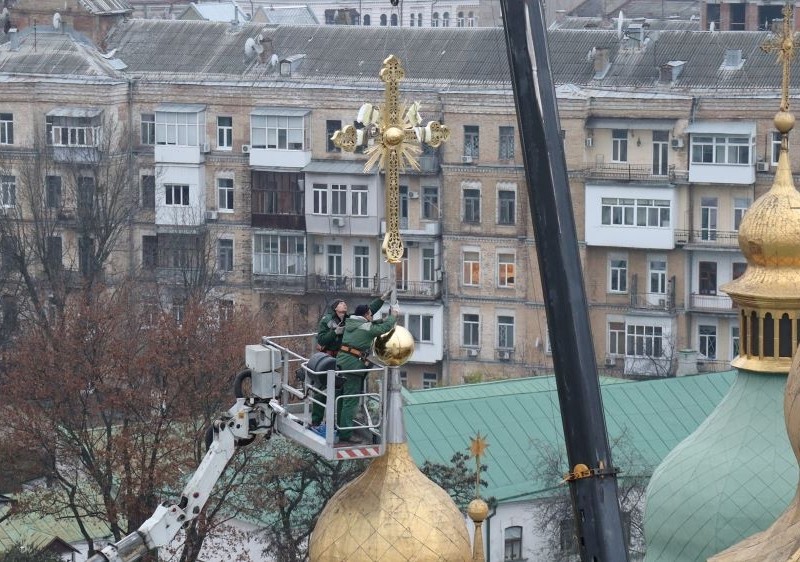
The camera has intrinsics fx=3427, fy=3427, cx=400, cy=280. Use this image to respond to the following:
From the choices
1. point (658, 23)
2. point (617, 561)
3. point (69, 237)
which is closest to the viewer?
point (617, 561)

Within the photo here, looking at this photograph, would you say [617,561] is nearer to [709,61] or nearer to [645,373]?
[645,373]

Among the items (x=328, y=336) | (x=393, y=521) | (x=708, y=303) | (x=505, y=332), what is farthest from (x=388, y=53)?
(x=393, y=521)

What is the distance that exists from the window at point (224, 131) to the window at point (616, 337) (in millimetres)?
16077

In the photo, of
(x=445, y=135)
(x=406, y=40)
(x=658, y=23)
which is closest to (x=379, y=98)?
(x=406, y=40)

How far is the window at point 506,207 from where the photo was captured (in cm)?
11464

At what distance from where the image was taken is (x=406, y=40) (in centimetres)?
A: 11931

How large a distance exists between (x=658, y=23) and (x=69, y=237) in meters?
26.5

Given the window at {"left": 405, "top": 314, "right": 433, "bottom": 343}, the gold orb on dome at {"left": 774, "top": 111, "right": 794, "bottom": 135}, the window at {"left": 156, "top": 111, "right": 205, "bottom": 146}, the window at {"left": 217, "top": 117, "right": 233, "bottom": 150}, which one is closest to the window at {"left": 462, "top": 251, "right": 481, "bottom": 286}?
the window at {"left": 405, "top": 314, "right": 433, "bottom": 343}

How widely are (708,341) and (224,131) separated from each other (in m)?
19.8

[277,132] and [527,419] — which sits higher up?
[277,132]

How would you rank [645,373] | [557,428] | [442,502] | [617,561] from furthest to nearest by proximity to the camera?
[645,373] < [557,428] < [442,502] < [617,561]

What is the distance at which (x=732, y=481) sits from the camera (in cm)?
4584

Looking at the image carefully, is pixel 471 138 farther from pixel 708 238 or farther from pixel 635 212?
pixel 708 238

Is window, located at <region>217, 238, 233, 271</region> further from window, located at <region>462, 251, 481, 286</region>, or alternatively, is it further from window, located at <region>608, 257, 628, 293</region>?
window, located at <region>608, 257, 628, 293</region>
